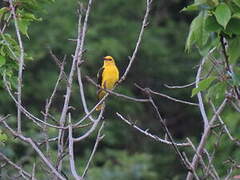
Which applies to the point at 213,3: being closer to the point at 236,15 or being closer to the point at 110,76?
the point at 236,15

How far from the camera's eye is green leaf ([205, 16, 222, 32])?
9.09 feet

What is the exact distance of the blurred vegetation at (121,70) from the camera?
15.8 m

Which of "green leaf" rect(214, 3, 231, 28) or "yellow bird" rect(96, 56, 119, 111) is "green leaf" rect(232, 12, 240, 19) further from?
"yellow bird" rect(96, 56, 119, 111)

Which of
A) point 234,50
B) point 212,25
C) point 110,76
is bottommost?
point 110,76

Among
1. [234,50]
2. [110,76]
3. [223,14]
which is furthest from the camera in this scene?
[110,76]

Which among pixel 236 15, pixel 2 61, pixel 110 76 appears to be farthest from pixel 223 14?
pixel 110 76

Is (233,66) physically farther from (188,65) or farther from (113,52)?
(188,65)

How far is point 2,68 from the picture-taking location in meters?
4.31

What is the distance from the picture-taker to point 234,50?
285 cm

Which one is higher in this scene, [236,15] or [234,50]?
[236,15]

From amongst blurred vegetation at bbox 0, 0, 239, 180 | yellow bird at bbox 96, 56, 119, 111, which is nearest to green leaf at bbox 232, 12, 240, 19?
yellow bird at bbox 96, 56, 119, 111

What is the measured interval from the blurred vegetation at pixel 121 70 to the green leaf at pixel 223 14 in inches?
443

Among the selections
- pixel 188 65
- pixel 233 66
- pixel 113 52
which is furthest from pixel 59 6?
pixel 233 66

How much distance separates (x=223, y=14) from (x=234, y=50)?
7.1 inches
